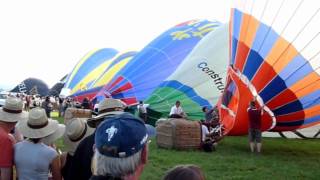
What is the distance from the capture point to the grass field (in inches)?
273

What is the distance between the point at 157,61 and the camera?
1490cm

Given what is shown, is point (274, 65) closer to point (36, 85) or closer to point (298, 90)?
point (298, 90)

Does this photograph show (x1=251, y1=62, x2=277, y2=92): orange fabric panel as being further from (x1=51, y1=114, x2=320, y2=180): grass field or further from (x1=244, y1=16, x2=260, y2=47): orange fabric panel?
(x1=51, y1=114, x2=320, y2=180): grass field

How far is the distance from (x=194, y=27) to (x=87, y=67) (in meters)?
12.3

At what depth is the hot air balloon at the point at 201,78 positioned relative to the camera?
454 inches

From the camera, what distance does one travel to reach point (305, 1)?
7531 mm

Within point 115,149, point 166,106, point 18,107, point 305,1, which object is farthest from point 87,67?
point 115,149

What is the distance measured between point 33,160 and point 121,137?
5.03 ft

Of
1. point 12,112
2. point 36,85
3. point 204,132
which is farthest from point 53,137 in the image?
point 36,85

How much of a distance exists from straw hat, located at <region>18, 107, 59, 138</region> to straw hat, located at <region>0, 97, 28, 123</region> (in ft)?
0.56

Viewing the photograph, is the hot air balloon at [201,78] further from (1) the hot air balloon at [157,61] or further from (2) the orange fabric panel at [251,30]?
(2) the orange fabric panel at [251,30]

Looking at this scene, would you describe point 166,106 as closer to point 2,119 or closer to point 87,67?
point 2,119

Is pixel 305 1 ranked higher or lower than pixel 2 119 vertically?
higher

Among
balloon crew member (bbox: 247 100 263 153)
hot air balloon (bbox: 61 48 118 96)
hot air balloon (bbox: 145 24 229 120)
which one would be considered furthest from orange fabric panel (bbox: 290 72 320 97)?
hot air balloon (bbox: 61 48 118 96)
